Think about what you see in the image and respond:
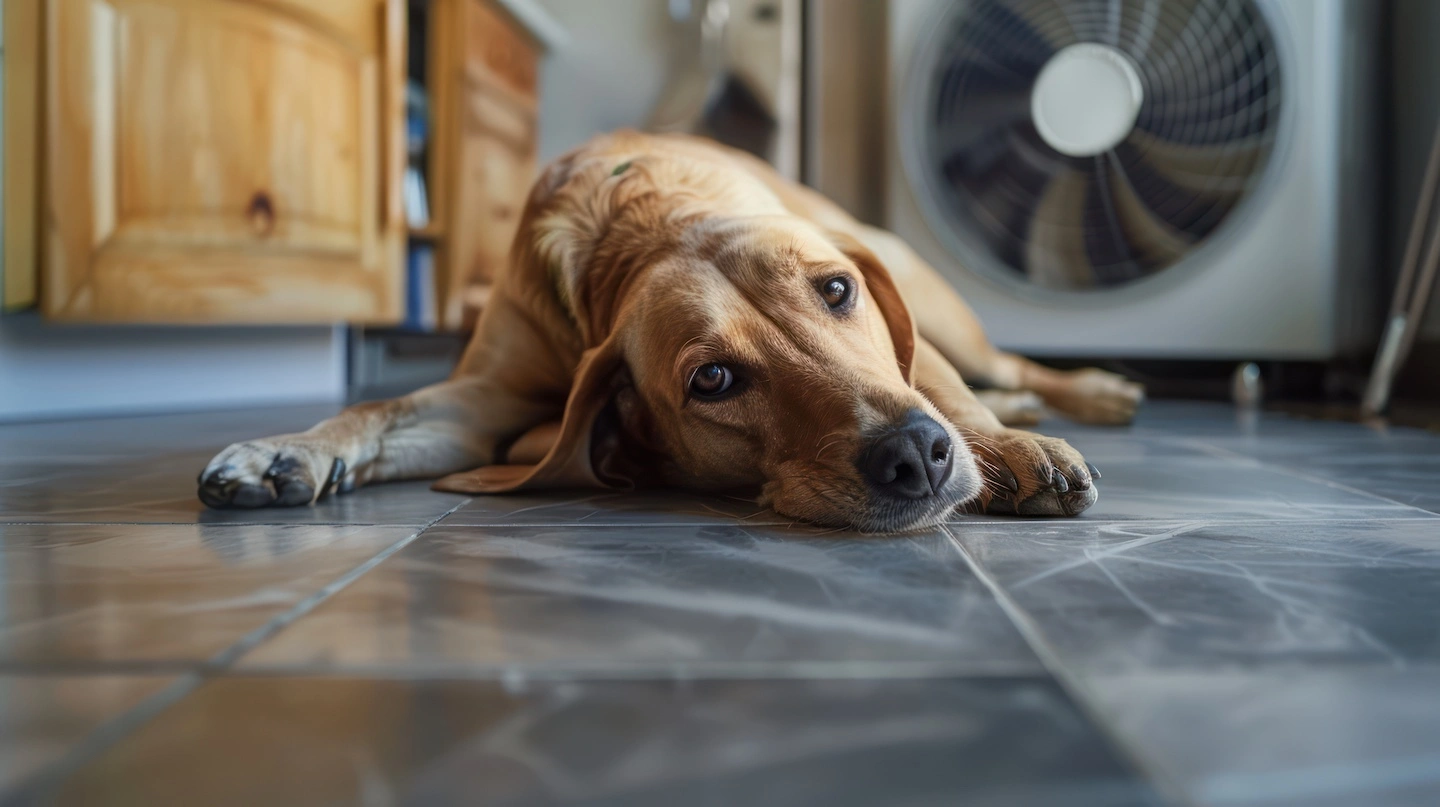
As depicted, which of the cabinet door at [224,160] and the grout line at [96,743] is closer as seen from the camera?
the grout line at [96,743]

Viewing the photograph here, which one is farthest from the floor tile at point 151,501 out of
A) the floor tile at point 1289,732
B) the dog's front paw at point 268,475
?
the floor tile at point 1289,732

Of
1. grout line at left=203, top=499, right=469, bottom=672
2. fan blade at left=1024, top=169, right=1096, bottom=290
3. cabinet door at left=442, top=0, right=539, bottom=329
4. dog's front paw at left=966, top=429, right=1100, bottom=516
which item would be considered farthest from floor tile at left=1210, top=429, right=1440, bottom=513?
cabinet door at left=442, top=0, right=539, bottom=329

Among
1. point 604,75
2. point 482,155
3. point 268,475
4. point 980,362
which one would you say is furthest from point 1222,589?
point 604,75

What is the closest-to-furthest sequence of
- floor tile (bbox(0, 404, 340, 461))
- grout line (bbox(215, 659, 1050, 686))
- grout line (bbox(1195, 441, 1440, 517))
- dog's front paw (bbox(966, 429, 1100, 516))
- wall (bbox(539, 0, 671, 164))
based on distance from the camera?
grout line (bbox(215, 659, 1050, 686)) < dog's front paw (bbox(966, 429, 1100, 516)) < grout line (bbox(1195, 441, 1440, 517)) < floor tile (bbox(0, 404, 340, 461)) < wall (bbox(539, 0, 671, 164))

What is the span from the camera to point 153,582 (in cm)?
100

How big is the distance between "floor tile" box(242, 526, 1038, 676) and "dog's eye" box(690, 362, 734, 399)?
318mm

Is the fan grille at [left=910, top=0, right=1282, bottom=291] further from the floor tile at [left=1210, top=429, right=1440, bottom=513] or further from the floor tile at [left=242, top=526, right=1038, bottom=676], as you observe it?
the floor tile at [left=242, top=526, right=1038, bottom=676]

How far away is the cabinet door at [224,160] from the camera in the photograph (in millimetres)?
2754

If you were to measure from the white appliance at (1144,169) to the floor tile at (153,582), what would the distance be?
2713 millimetres

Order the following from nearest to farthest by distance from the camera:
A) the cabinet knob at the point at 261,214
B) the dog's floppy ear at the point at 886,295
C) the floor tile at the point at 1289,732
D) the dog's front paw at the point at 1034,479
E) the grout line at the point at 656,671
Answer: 1. the floor tile at the point at 1289,732
2. the grout line at the point at 656,671
3. the dog's front paw at the point at 1034,479
4. the dog's floppy ear at the point at 886,295
5. the cabinet knob at the point at 261,214

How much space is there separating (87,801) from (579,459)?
1.09 m

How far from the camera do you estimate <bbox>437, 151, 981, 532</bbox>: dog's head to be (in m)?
1.28

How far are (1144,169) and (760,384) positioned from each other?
237 cm

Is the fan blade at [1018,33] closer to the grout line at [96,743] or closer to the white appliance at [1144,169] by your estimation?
the white appliance at [1144,169]
